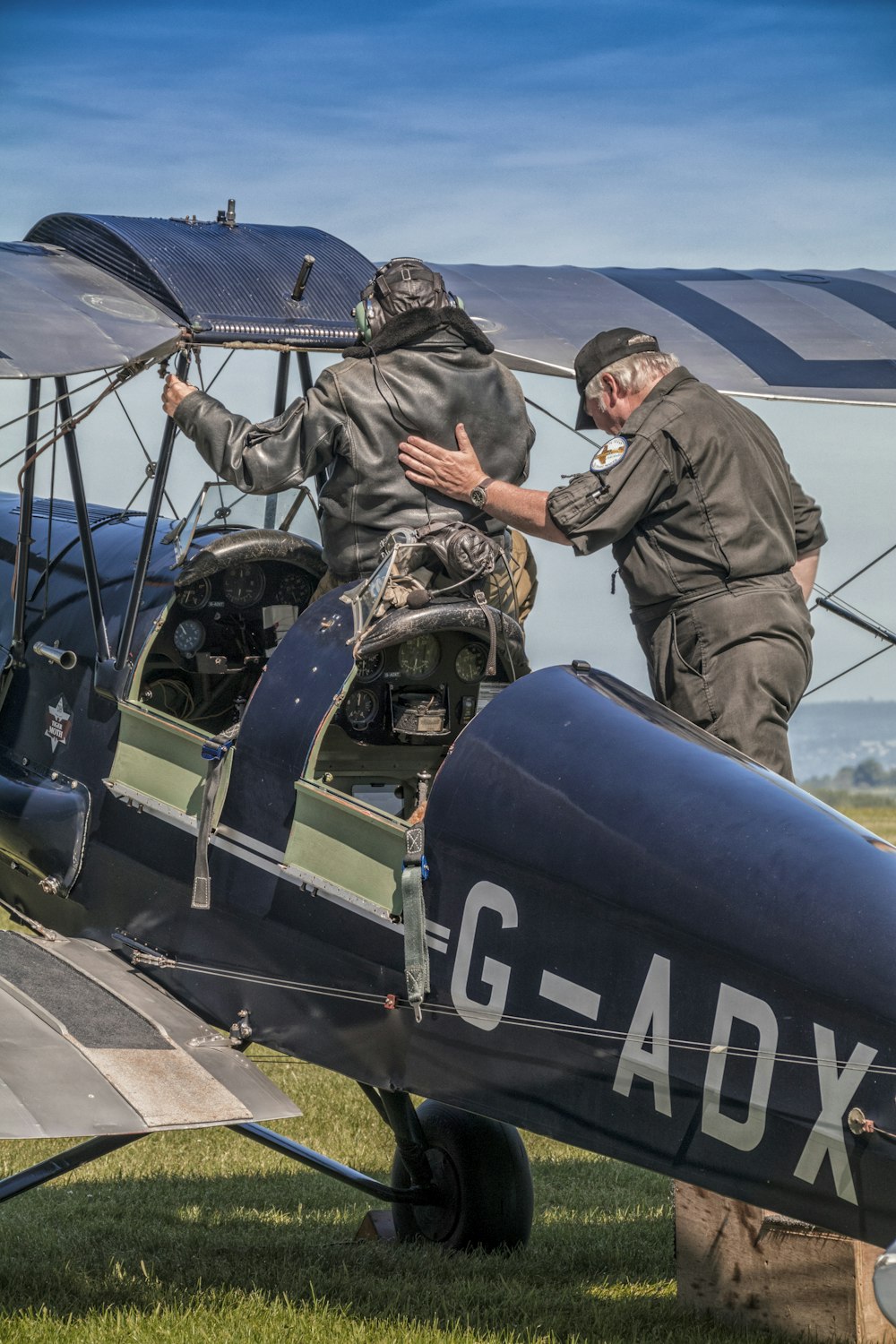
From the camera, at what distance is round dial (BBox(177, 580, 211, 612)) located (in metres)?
6.38

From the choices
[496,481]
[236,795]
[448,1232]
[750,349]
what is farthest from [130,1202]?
[750,349]

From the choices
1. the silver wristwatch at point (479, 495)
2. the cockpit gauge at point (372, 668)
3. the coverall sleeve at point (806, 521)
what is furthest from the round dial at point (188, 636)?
the coverall sleeve at point (806, 521)

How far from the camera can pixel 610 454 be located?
5.35 m

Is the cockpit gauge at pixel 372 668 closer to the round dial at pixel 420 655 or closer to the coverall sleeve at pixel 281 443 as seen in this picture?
the round dial at pixel 420 655

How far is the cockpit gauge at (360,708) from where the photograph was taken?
600 cm

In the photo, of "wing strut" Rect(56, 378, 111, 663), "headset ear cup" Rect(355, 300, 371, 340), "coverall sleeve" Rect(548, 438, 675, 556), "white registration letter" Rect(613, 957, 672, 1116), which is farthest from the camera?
"wing strut" Rect(56, 378, 111, 663)

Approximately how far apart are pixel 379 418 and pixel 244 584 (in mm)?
1203

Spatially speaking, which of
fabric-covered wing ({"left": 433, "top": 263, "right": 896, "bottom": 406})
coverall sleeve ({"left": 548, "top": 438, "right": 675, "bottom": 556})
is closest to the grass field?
coverall sleeve ({"left": 548, "top": 438, "right": 675, "bottom": 556})

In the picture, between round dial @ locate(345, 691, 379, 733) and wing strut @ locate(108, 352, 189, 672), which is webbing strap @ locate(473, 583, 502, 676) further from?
wing strut @ locate(108, 352, 189, 672)

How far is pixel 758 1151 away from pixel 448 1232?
2673 mm

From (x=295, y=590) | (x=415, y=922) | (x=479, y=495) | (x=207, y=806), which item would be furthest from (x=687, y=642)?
(x=295, y=590)

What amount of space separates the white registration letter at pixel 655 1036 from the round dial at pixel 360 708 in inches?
75.8

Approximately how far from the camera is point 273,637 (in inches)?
262

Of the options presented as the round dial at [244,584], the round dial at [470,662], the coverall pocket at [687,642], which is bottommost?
the round dial at [470,662]
